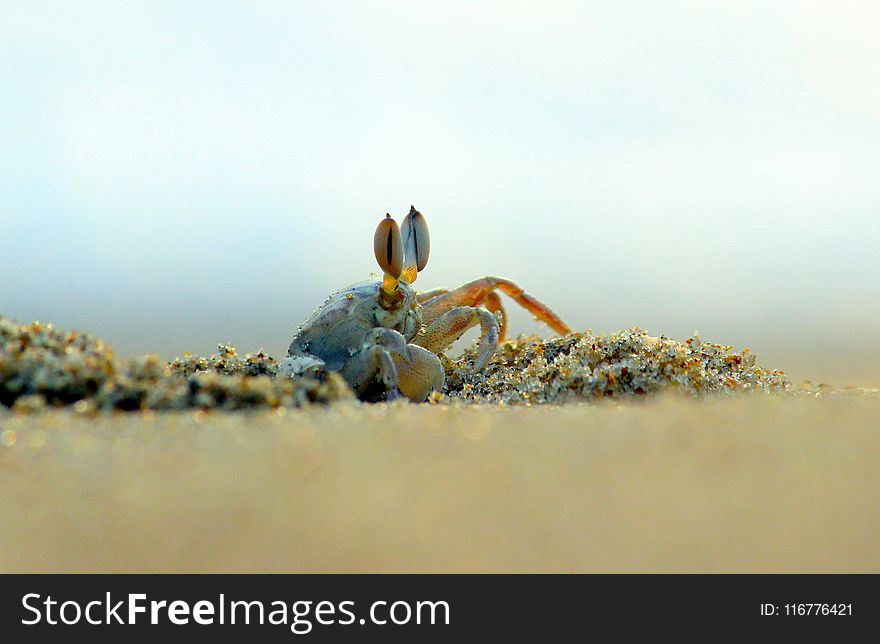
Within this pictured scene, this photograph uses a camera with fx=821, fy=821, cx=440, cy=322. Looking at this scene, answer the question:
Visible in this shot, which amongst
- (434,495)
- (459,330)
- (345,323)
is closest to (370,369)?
(345,323)

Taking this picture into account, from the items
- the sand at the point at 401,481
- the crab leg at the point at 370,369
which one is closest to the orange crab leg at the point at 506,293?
the crab leg at the point at 370,369

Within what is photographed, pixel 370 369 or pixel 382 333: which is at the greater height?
pixel 382 333

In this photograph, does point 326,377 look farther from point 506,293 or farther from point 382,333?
point 506,293

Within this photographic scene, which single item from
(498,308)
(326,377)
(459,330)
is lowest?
(326,377)

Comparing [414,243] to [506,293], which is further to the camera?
[506,293]

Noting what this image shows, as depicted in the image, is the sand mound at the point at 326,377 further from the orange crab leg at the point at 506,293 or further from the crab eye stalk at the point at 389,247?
the crab eye stalk at the point at 389,247
